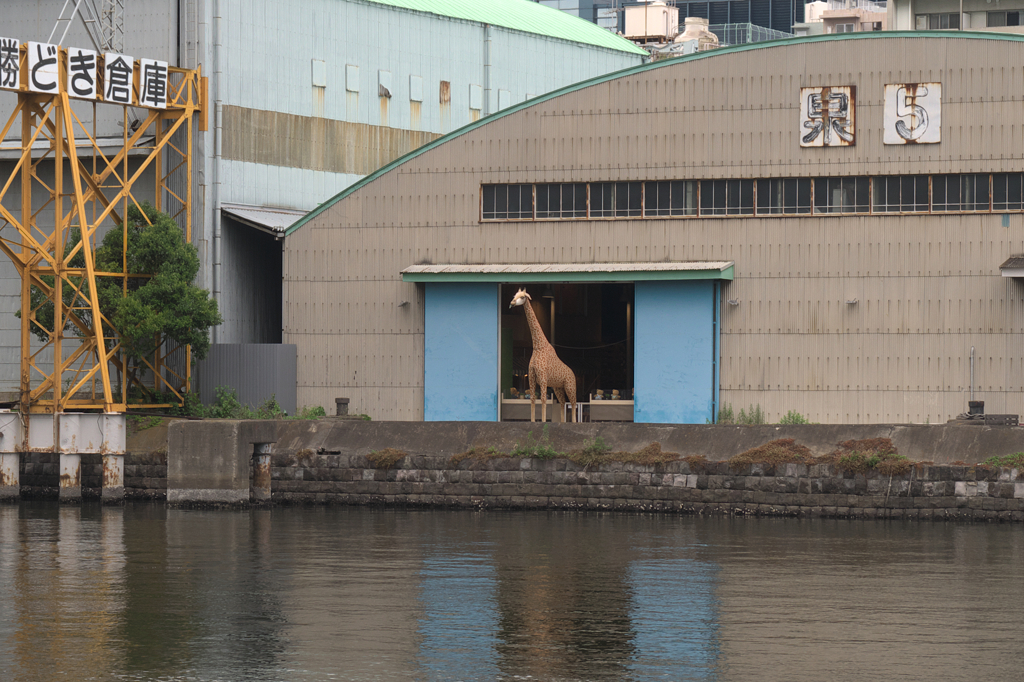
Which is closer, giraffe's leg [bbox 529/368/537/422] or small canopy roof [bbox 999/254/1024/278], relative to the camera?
small canopy roof [bbox 999/254/1024/278]

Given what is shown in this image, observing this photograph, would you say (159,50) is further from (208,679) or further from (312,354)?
(208,679)

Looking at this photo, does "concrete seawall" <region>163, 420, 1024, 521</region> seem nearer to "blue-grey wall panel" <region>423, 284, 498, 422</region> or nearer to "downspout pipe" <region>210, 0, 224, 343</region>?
"blue-grey wall panel" <region>423, 284, 498, 422</region>

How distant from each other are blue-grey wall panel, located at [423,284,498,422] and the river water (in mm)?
9033

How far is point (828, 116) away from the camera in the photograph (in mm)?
45281

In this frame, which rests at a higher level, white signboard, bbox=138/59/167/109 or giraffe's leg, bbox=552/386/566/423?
white signboard, bbox=138/59/167/109

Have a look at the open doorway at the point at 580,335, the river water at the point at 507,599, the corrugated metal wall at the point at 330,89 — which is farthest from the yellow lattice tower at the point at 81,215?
the open doorway at the point at 580,335

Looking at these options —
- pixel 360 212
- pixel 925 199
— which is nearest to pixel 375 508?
pixel 360 212

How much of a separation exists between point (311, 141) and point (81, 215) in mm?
13498

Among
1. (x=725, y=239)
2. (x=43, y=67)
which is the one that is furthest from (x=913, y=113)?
(x=43, y=67)

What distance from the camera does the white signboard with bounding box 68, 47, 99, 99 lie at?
45.3m

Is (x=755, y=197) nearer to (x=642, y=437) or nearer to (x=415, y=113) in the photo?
(x=642, y=437)

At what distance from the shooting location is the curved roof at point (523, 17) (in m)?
63.1

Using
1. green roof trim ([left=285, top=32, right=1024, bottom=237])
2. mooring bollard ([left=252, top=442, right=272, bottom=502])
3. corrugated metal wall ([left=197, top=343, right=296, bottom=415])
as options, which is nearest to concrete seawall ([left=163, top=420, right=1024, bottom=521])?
mooring bollard ([left=252, top=442, right=272, bottom=502])

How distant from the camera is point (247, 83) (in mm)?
53531
